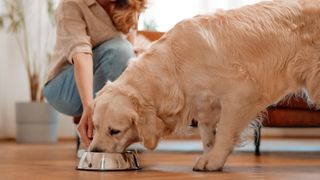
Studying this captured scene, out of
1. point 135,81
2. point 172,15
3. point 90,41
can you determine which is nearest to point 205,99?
point 135,81

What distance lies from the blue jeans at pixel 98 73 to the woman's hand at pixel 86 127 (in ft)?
1.74

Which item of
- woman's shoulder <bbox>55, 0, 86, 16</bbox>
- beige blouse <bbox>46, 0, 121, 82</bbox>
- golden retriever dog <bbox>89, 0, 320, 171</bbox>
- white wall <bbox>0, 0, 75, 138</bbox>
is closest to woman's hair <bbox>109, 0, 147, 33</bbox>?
beige blouse <bbox>46, 0, 121, 82</bbox>

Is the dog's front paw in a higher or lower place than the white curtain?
higher

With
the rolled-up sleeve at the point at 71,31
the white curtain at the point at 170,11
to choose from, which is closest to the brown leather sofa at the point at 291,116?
the rolled-up sleeve at the point at 71,31

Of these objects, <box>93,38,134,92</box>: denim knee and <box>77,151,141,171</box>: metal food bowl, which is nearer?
<box>77,151,141,171</box>: metal food bowl

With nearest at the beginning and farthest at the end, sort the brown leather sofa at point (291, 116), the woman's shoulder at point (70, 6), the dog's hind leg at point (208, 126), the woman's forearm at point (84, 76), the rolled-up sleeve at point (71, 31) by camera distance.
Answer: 1. the dog's hind leg at point (208, 126)
2. the woman's forearm at point (84, 76)
3. the rolled-up sleeve at point (71, 31)
4. the woman's shoulder at point (70, 6)
5. the brown leather sofa at point (291, 116)

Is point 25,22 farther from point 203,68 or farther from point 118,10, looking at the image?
point 203,68

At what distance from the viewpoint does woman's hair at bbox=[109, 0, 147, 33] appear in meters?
2.87

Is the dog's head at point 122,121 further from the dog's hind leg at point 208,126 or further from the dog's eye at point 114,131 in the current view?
the dog's hind leg at point 208,126

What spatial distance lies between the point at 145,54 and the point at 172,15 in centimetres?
299

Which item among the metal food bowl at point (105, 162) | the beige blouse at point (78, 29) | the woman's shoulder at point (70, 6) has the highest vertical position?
A: the woman's shoulder at point (70, 6)

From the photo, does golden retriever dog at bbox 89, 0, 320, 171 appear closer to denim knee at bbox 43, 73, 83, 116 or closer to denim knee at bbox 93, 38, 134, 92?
denim knee at bbox 93, 38, 134, 92

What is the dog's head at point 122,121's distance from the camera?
2.17 metres

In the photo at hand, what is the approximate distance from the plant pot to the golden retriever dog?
2.70 metres
